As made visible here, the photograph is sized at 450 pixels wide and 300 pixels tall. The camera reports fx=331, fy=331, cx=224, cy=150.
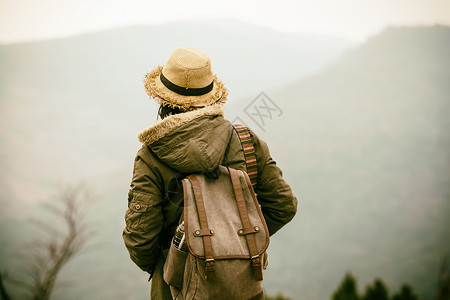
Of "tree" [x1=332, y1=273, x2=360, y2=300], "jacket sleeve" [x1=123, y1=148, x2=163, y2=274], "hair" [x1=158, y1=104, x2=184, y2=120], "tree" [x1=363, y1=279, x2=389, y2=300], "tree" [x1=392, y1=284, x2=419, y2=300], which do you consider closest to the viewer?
"jacket sleeve" [x1=123, y1=148, x2=163, y2=274]

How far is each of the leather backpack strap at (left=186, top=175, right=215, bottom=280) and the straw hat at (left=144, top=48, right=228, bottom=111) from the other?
30 centimetres

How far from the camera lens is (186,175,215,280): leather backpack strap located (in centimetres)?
99

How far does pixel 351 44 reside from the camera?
29.8m

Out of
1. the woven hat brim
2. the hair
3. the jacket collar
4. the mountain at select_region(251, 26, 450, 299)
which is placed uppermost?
the woven hat brim

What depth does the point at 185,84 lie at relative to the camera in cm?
121

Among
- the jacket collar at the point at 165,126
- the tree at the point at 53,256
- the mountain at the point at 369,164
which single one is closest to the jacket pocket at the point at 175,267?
the jacket collar at the point at 165,126

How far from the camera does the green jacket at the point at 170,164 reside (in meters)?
1.07

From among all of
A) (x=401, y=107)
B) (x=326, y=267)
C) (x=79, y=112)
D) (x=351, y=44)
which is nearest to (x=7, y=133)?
(x=79, y=112)

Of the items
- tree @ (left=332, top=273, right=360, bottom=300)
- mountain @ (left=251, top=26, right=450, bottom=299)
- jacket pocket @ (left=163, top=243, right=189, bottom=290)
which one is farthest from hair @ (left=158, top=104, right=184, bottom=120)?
mountain @ (left=251, top=26, right=450, bottom=299)

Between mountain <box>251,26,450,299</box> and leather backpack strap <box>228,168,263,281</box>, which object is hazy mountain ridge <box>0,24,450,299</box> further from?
leather backpack strap <box>228,168,263,281</box>

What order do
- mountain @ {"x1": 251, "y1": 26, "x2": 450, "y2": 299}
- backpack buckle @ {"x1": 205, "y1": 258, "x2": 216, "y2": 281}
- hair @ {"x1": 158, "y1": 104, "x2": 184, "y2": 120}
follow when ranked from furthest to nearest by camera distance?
mountain @ {"x1": 251, "y1": 26, "x2": 450, "y2": 299} → hair @ {"x1": 158, "y1": 104, "x2": 184, "y2": 120} → backpack buckle @ {"x1": 205, "y1": 258, "x2": 216, "y2": 281}

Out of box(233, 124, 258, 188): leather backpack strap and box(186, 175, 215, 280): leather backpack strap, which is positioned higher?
box(233, 124, 258, 188): leather backpack strap

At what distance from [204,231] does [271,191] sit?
0.40m

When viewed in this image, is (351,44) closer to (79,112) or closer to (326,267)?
(326,267)
